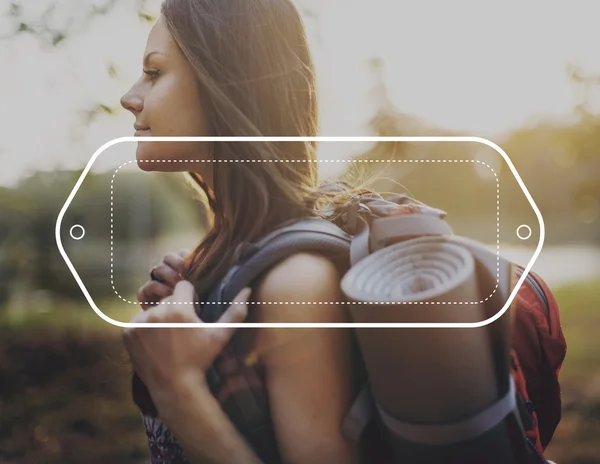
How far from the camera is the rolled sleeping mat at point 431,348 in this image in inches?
68.1

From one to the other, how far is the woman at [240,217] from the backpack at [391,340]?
0.10 feet

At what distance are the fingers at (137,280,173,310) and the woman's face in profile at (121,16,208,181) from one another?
320 millimetres

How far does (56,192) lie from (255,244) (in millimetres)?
617

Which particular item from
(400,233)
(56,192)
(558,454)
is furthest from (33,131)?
(558,454)

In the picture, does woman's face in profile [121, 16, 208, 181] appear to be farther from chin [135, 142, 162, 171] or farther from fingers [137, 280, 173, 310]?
fingers [137, 280, 173, 310]

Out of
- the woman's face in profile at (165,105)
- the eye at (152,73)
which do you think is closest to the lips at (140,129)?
the woman's face in profile at (165,105)

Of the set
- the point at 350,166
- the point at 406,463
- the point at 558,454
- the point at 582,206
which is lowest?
the point at 558,454

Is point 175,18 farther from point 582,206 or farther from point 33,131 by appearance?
point 582,206

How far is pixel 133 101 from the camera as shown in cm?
190

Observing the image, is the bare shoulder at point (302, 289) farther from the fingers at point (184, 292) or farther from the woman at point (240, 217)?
the fingers at point (184, 292)

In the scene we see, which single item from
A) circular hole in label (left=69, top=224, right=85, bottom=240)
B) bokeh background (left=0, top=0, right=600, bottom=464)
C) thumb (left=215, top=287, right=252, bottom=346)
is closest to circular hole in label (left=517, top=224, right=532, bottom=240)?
bokeh background (left=0, top=0, right=600, bottom=464)

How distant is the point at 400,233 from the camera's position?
1787mm

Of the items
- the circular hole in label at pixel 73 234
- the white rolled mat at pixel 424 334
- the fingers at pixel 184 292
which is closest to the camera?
the white rolled mat at pixel 424 334

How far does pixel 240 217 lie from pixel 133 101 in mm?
442
